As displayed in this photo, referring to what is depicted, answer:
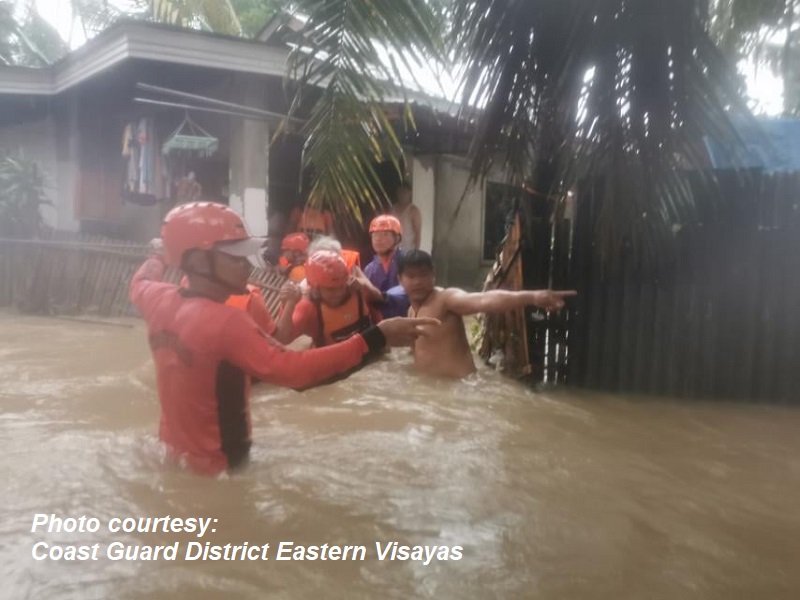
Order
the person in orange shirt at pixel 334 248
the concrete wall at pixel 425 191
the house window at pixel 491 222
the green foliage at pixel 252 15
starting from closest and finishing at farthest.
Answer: the person in orange shirt at pixel 334 248 → the concrete wall at pixel 425 191 → the house window at pixel 491 222 → the green foliage at pixel 252 15

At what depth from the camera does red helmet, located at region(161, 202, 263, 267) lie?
2941 mm

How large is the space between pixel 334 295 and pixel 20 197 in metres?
8.12

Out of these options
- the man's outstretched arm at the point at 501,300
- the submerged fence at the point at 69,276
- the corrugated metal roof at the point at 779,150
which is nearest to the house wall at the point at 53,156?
the submerged fence at the point at 69,276

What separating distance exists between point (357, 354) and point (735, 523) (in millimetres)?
1872

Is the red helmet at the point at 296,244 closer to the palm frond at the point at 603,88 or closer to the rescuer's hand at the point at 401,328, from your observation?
the palm frond at the point at 603,88

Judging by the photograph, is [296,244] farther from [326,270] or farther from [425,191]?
[425,191]

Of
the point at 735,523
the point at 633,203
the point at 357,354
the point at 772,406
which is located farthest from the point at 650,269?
the point at 357,354

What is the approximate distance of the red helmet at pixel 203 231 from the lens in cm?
294

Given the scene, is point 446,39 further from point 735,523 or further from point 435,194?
point 435,194

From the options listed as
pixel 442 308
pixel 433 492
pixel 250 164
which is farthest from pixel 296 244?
pixel 433 492

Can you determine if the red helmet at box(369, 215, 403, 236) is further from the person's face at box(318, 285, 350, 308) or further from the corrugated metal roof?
the corrugated metal roof

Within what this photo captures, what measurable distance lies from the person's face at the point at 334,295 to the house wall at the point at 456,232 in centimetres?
567

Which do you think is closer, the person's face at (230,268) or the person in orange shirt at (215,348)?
the person in orange shirt at (215,348)

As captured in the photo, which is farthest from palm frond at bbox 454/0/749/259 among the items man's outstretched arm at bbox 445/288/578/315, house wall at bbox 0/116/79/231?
house wall at bbox 0/116/79/231
